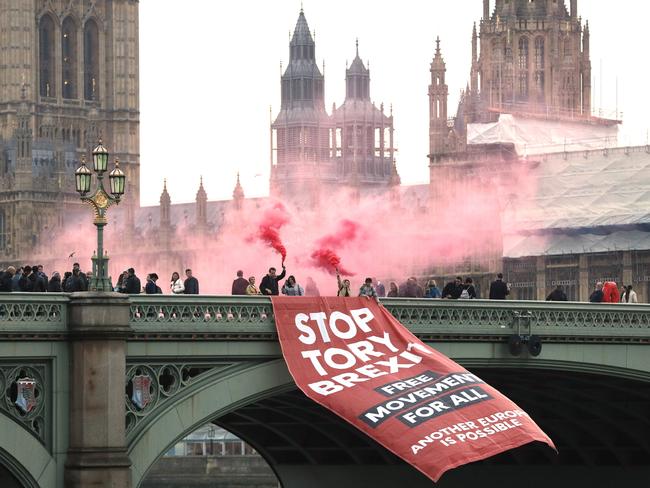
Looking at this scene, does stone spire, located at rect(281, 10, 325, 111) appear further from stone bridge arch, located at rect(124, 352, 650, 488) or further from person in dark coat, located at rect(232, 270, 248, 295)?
person in dark coat, located at rect(232, 270, 248, 295)

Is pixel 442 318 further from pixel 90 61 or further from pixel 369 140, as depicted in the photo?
pixel 369 140

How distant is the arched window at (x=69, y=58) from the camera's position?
179 meters

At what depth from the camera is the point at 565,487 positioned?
71812 mm

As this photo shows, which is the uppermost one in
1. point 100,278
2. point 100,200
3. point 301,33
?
point 301,33

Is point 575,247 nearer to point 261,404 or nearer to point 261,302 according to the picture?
point 261,404

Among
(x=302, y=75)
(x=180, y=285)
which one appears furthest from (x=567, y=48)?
(x=180, y=285)

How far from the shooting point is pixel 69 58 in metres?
180

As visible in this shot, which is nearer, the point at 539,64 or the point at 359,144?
the point at 539,64

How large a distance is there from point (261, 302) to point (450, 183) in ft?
301

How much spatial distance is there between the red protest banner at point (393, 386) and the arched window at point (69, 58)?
132 meters

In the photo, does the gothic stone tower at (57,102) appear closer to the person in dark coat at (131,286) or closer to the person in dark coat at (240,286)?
the person in dark coat at (240,286)

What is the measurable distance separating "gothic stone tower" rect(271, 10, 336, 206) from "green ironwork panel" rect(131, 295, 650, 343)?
133 meters

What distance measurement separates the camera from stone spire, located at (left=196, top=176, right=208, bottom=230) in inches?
6550

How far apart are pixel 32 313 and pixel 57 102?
134528mm
